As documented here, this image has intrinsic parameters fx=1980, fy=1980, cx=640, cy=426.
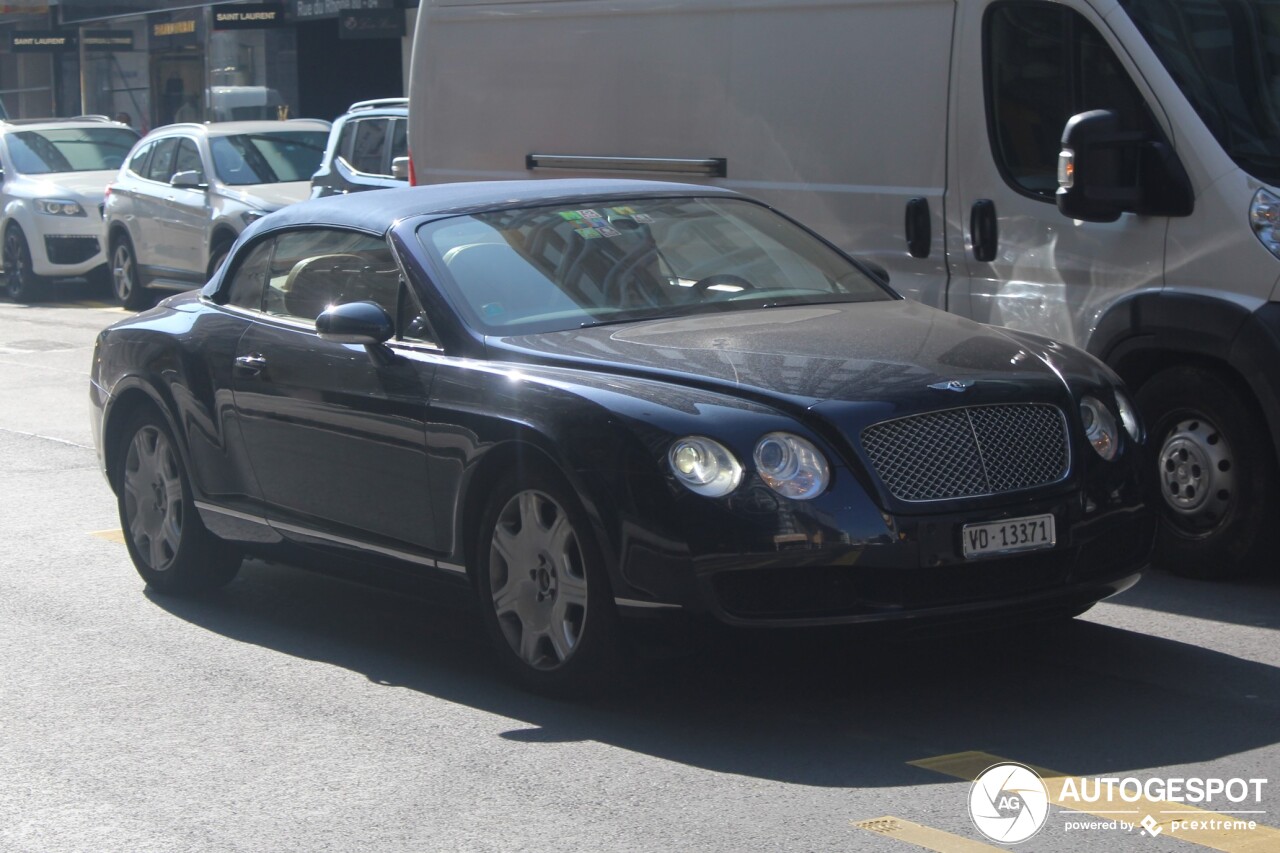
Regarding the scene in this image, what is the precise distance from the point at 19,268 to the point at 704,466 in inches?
727

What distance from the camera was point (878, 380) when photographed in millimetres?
5504

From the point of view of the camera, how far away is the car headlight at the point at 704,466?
5223 mm

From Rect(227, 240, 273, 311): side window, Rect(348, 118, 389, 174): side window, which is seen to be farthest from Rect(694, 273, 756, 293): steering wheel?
Rect(348, 118, 389, 174): side window

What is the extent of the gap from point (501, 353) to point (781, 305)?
41.5 inches

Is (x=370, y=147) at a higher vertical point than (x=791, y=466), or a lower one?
higher

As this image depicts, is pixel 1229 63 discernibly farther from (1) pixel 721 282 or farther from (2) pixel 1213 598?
(1) pixel 721 282

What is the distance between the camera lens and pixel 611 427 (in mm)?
5391

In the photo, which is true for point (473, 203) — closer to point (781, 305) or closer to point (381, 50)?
point (781, 305)

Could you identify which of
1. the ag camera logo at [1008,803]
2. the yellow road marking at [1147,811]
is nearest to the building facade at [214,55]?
the yellow road marking at [1147,811]

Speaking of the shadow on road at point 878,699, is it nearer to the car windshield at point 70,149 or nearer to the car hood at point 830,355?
the car hood at point 830,355

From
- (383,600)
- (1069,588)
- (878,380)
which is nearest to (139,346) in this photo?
(383,600)

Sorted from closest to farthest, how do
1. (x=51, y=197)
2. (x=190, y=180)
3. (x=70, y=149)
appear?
(x=190, y=180)
(x=51, y=197)
(x=70, y=149)

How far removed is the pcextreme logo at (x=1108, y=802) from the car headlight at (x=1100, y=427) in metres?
1.21

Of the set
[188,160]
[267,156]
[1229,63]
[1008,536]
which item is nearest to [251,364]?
[1008,536]
